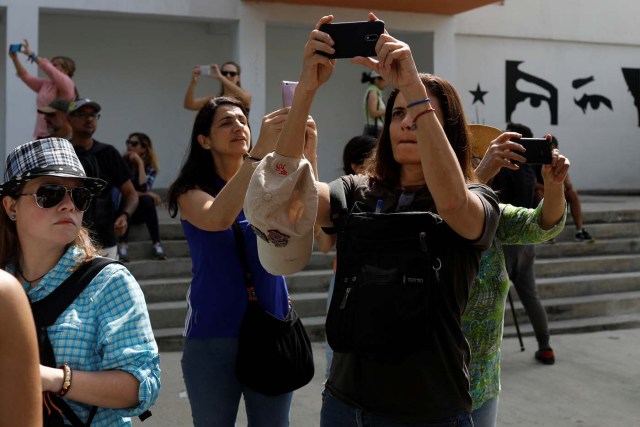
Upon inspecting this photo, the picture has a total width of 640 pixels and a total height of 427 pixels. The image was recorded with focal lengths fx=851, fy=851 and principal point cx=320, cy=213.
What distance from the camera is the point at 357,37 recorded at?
227cm

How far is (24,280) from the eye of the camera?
249 cm

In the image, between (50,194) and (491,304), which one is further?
(491,304)

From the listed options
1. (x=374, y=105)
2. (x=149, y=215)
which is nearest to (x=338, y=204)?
(x=149, y=215)

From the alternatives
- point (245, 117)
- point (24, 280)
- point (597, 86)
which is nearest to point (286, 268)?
point (24, 280)

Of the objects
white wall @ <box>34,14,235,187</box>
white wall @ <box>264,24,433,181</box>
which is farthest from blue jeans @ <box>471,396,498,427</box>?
white wall @ <box>264,24,433,181</box>

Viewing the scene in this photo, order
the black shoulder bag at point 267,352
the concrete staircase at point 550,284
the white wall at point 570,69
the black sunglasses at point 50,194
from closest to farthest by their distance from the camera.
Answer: the black sunglasses at point 50,194 < the black shoulder bag at point 267,352 < the concrete staircase at point 550,284 < the white wall at point 570,69

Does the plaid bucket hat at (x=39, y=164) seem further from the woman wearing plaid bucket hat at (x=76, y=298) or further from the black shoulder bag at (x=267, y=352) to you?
the black shoulder bag at (x=267, y=352)

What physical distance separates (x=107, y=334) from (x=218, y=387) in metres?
1.05

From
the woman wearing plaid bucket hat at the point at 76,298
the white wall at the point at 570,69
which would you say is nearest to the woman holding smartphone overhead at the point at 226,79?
the white wall at the point at 570,69

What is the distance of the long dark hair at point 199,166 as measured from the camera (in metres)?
3.50

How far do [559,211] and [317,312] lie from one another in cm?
577

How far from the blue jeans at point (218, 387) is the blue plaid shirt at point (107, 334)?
0.87 metres

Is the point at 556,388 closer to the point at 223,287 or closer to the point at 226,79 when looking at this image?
the point at 223,287

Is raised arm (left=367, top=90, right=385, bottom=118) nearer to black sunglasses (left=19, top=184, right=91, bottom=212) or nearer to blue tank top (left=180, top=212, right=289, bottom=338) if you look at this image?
blue tank top (left=180, top=212, right=289, bottom=338)
